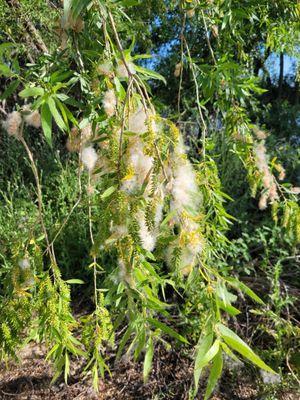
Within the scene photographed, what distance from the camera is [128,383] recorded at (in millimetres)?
2230

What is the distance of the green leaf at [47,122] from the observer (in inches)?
34.8

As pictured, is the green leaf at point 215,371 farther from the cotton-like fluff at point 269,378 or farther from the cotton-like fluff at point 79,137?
the cotton-like fluff at point 269,378

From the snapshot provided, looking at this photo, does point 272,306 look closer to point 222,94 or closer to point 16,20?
point 222,94

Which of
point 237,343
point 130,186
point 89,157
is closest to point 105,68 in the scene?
point 89,157

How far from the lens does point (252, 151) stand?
4.84 ft

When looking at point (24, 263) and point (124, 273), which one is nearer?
point (124, 273)

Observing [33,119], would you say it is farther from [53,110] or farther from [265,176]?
[265,176]

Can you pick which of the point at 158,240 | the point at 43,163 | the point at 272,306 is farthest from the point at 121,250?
the point at 43,163

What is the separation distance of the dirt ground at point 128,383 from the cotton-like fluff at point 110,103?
159cm

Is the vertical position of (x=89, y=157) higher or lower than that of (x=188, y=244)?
higher

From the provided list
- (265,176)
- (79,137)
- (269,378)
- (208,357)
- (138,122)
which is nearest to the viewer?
(208,357)

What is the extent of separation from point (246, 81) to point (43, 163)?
260 cm

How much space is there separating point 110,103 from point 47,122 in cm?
13

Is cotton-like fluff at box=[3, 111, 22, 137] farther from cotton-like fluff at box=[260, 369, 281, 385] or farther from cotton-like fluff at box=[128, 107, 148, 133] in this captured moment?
cotton-like fluff at box=[260, 369, 281, 385]
